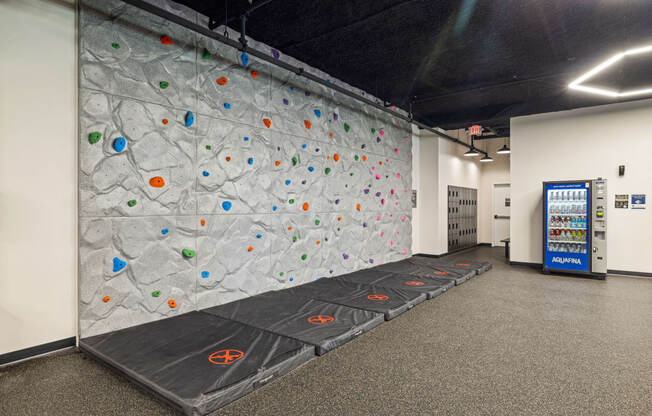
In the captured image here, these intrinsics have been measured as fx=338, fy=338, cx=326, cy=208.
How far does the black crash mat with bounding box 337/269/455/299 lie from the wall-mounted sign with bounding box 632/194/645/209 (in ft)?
13.6

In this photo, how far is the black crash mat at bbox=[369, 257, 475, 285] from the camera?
5984mm

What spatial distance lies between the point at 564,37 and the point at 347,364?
196 inches

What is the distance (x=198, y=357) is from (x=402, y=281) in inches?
144

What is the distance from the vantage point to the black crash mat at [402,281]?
513cm

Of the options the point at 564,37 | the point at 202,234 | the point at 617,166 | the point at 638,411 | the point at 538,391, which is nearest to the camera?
the point at 638,411

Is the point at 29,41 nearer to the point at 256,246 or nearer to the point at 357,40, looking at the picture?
the point at 256,246

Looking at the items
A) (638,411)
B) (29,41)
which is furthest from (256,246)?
(638,411)

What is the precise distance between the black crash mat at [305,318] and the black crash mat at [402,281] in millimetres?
1363

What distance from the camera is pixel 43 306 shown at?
3033 mm

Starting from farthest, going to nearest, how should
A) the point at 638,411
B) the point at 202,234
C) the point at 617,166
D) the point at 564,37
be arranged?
the point at 617,166 < the point at 564,37 < the point at 202,234 < the point at 638,411

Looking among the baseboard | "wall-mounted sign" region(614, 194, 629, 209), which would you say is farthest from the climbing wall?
"wall-mounted sign" region(614, 194, 629, 209)

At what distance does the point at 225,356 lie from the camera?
110 inches

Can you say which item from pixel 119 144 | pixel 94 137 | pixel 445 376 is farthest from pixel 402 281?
pixel 94 137

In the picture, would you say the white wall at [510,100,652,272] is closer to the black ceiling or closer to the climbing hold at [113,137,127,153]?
the black ceiling
